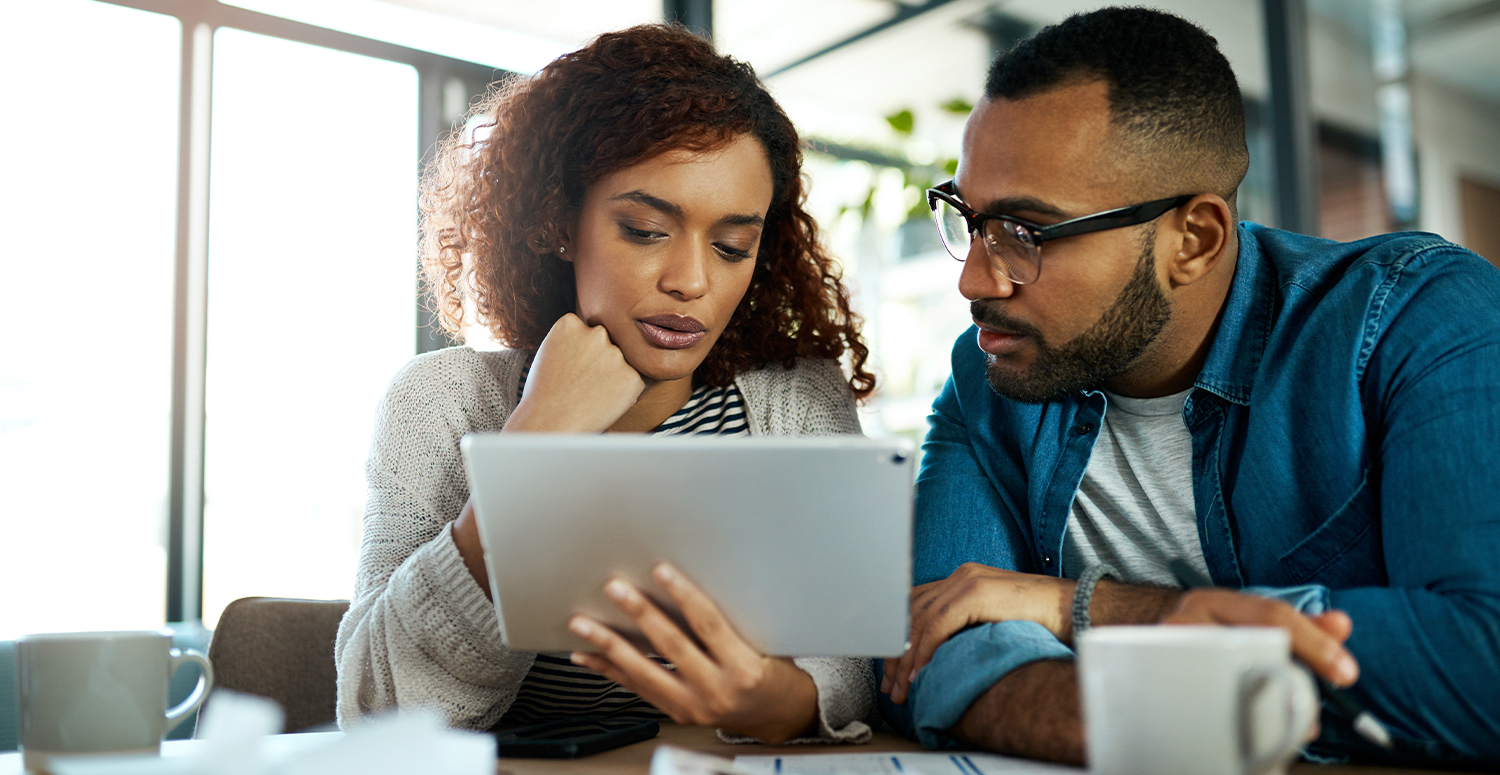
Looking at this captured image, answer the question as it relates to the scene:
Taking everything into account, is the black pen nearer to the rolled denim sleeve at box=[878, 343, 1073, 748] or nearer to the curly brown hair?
the rolled denim sleeve at box=[878, 343, 1073, 748]

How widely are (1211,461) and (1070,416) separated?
0.63ft

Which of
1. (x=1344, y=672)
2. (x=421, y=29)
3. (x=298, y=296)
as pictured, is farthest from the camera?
(x=421, y=29)

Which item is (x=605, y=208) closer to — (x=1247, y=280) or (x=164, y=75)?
(x=1247, y=280)

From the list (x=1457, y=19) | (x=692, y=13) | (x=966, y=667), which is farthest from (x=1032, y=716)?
(x=692, y=13)

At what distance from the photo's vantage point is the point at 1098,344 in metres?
1.29

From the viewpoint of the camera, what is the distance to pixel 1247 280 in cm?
128

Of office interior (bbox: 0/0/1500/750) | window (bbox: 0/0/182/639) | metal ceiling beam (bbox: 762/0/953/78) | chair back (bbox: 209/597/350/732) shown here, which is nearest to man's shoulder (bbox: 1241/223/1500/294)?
chair back (bbox: 209/597/350/732)

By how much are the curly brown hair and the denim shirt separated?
0.36 m

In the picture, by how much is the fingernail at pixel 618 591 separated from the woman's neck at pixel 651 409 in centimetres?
73

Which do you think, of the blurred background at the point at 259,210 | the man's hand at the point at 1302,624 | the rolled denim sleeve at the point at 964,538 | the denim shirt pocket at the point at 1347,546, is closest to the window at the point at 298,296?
the blurred background at the point at 259,210

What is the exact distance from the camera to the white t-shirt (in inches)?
49.5

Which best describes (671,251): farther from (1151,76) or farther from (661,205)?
(1151,76)

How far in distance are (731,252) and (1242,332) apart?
0.65m

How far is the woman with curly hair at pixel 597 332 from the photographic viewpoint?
1.14 meters
